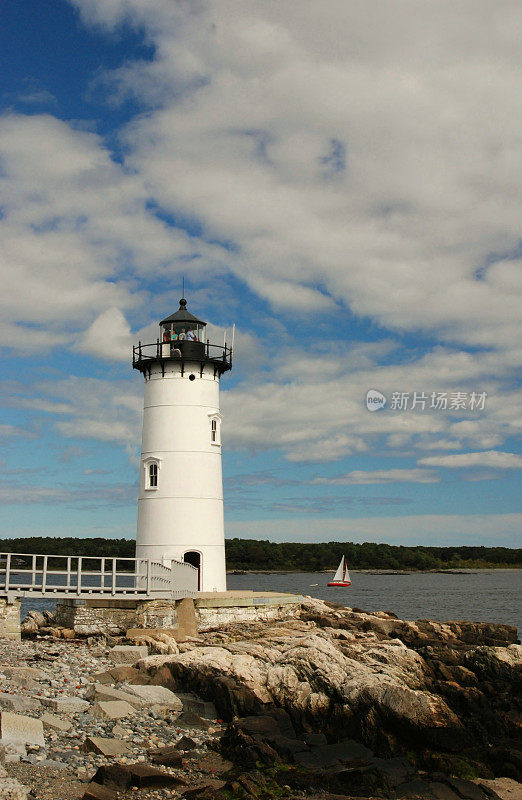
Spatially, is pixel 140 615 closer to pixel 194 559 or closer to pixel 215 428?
pixel 194 559

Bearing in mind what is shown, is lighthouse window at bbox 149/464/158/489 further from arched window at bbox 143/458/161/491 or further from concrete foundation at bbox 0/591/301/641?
concrete foundation at bbox 0/591/301/641

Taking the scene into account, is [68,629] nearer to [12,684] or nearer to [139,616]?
[139,616]

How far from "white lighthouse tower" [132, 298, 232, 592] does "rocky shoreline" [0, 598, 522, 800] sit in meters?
5.83

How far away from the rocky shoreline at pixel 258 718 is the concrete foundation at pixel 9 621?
0.72 metres

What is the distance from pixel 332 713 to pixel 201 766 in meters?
3.78

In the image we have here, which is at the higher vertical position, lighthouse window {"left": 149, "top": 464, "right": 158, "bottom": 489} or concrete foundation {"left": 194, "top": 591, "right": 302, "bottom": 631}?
lighthouse window {"left": 149, "top": 464, "right": 158, "bottom": 489}

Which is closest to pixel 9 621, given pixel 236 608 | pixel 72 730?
pixel 236 608

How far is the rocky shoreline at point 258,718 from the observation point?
1127cm

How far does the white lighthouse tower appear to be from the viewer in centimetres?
2645

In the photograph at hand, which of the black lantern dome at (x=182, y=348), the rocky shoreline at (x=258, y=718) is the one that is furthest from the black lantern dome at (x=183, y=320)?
the rocky shoreline at (x=258, y=718)

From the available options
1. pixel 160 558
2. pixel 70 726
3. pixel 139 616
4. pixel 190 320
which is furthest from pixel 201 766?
pixel 190 320

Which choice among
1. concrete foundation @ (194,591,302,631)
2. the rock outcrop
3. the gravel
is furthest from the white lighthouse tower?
the gravel

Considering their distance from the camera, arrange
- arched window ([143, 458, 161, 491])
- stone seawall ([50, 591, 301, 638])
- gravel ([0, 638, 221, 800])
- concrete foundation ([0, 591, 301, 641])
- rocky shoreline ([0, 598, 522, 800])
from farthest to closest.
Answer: arched window ([143, 458, 161, 491]), stone seawall ([50, 591, 301, 638]), concrete foundation ([0, 591, 301, 641]), rocky shoreline ([0, 598, 522, 800]), gravel ([0, 638, 221, 800])

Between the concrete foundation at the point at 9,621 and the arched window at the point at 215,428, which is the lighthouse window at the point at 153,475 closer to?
the arched window at the point at 215,428
